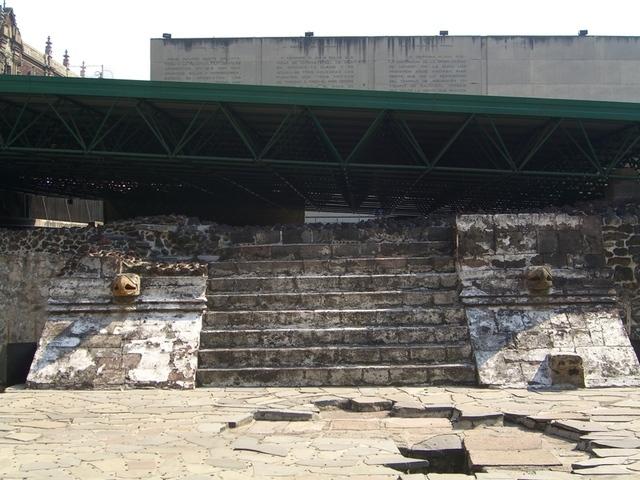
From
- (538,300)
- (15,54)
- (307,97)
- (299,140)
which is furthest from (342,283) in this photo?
(15,54)

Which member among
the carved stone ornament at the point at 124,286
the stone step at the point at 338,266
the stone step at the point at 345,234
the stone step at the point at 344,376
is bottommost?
the stone step at the point at 344,376

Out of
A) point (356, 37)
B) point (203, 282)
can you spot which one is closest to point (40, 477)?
point (203, 282)

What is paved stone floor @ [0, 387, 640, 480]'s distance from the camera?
4.23m

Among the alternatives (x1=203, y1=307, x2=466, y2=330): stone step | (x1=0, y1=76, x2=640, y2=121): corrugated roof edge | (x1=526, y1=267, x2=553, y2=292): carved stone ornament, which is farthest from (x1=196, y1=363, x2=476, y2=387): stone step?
(x1=0, y1=76, x2=640, y2=121): corrugated roof edge

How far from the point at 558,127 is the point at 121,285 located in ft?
25.9

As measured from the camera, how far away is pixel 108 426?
17.8 feet

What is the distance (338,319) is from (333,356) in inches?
24.4

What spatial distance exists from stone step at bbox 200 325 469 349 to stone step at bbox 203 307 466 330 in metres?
0.17

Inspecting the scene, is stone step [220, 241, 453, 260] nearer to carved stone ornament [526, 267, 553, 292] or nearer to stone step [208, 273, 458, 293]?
stone step [208, 273, 458, 293]

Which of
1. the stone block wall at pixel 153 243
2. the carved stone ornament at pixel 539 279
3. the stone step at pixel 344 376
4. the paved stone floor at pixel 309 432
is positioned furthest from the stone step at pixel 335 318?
the stone block wall at pixel 153 243

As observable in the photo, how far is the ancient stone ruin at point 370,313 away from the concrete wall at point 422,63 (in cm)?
1700

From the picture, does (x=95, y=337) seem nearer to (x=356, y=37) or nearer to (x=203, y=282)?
(x=203, y=282)

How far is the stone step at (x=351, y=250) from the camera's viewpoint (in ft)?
30.7

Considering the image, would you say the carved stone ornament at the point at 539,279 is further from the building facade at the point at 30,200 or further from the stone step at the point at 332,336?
the building facade at the point at 30,200
